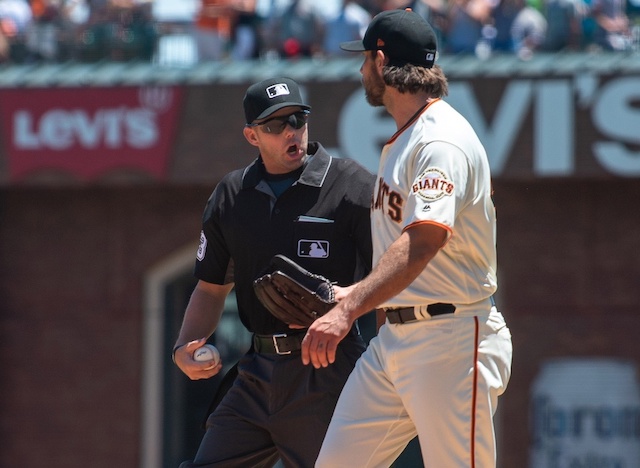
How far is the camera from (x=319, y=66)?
1095 centimetres

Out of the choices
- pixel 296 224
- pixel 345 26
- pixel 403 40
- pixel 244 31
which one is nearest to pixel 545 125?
pixel 345 26

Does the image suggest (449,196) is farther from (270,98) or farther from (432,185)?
(270,98)

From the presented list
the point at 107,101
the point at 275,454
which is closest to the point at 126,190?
the point at 107,101

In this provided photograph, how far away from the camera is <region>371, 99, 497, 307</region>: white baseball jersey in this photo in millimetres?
4023

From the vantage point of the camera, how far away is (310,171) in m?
4.88

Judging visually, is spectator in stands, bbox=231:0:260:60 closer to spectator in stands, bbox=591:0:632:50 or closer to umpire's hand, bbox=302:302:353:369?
spectator in stands, bbox=591:0:632:50

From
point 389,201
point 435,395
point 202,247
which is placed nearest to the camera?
point 435,395

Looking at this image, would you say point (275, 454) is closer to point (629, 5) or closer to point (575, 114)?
point (575, 114)

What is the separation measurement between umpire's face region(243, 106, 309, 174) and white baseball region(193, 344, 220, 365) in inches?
30.5

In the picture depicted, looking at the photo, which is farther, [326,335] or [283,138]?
[283,138]

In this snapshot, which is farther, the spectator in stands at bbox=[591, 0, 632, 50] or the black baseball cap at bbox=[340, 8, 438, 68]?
the spectator in stands at bbox=[591, 0, 632, 50]

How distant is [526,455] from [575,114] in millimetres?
3139

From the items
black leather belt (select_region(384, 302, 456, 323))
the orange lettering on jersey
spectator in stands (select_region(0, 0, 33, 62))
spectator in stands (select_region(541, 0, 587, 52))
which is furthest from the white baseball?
spectator in stands (select_region(0, 0, 33, 62))

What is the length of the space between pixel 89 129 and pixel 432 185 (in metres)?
7.61
